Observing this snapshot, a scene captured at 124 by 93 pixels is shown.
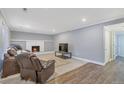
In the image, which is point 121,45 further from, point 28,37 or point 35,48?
point 28,37

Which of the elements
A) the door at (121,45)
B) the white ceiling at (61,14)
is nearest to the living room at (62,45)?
the white ceiling at (61,14)

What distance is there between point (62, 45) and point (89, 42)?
8.55 feet

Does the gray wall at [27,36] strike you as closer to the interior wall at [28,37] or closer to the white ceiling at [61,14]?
the interior wall at [28,37]

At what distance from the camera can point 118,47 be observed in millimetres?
7066

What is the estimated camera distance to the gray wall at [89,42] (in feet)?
14.5

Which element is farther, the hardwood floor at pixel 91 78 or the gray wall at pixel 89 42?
the gray wall at pixel 89 42

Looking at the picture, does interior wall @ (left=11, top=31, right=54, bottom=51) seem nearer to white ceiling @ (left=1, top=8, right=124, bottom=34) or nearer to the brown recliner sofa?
white ceiling @ (left=1, top=8, right=124, bottom=34)

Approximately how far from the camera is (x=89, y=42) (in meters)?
5.11

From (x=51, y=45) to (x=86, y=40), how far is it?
17.0 ft

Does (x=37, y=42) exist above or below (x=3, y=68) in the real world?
above
